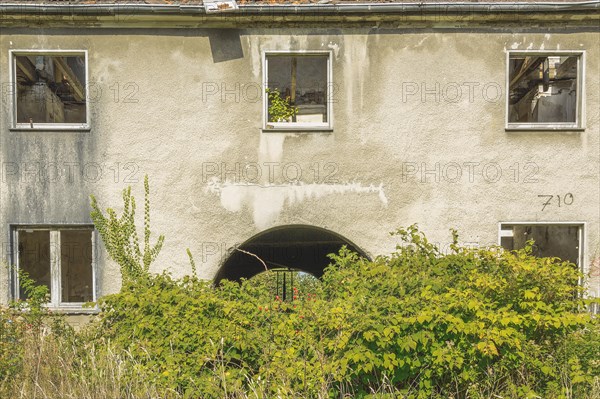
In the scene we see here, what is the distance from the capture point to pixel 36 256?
8.12 m

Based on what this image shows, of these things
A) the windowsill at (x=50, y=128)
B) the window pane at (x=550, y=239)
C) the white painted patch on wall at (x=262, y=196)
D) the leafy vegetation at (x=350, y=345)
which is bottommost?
the leafy vegetation at (x=350, y=345)

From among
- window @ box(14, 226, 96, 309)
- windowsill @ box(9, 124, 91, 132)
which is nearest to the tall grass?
window @ box(14, 226, 96, 309)

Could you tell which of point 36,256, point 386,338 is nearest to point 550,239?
point 386,338

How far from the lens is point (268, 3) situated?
25.8 ft

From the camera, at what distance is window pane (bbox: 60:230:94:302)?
8117mm

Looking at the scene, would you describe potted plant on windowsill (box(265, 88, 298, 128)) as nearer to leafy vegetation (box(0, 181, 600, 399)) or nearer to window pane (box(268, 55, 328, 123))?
window pane (box(268, 55, 328, 123))

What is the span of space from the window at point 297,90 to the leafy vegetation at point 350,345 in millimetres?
3483

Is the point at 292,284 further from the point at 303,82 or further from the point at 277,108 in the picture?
the point at 303,82

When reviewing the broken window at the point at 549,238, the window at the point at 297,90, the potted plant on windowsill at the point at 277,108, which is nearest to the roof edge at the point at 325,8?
the window at the point at 297,90

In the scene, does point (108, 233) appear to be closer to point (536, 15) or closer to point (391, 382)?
point (391, 382)

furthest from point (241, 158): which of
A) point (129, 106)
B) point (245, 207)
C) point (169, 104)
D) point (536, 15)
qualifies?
point (536, 15)

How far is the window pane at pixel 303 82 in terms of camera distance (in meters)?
8.27

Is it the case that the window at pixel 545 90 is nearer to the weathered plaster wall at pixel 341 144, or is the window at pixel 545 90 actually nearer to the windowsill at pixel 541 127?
the windowsill at pixel 541 127

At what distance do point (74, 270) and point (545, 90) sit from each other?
327 inches
